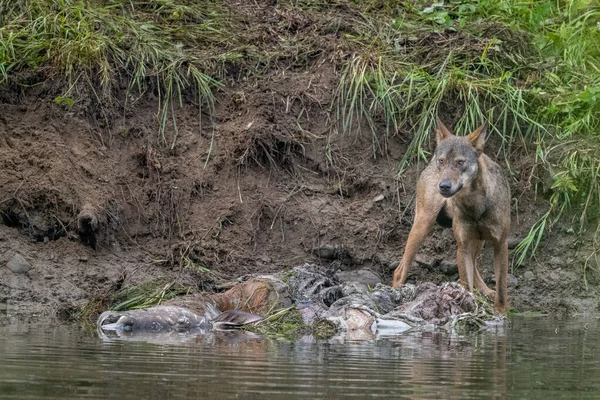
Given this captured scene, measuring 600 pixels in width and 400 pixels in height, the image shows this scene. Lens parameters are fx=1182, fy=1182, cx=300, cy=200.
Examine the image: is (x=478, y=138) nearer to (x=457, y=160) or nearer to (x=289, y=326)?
(x=457, y=160)

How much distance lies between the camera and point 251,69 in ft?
45.6

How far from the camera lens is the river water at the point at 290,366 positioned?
6.16 m

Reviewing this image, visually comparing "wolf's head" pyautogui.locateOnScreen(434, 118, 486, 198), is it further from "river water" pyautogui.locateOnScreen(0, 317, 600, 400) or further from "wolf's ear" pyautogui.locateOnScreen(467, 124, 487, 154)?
"river water" pyautogui.locateOnScreen(0, 317, 600, 400)

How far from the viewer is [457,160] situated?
11.1 m

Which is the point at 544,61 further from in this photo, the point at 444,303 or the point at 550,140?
the point at 444,303

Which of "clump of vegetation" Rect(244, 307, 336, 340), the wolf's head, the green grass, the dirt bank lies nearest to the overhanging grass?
the dirt bank

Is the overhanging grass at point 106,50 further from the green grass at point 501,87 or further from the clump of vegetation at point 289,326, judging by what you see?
the clump of vegetation at point 289,326

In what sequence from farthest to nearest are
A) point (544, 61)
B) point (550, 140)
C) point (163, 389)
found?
point (544, 61) < point (550, 140) < point (163, 389)

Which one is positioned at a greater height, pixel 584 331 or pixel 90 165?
pixel 90 165

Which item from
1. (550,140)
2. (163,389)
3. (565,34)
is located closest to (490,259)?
(550,140)

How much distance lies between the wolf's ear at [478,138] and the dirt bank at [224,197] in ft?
5.81

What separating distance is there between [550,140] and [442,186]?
3.06 m

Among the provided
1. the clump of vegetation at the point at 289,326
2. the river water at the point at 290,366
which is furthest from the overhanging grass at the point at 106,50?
the river water at the point at 290,366

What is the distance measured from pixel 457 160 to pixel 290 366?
14.5 feet
